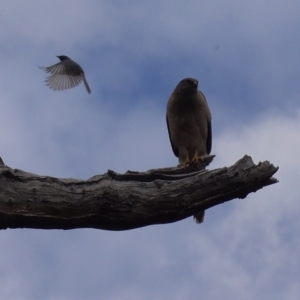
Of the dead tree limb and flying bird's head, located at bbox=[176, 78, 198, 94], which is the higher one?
flying bird's head, located at bbox=[176, 78, 198, 94]

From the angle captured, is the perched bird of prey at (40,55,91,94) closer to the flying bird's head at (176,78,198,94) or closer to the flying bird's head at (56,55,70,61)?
the flying bird's head at (56,55,70,61)

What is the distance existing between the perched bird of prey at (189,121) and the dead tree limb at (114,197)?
4172 millimetres

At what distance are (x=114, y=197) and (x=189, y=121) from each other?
4.47m

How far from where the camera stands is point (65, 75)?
9.92 meters

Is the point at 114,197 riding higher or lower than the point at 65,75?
lower

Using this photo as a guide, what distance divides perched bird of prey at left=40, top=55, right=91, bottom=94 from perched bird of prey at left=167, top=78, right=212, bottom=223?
139cm

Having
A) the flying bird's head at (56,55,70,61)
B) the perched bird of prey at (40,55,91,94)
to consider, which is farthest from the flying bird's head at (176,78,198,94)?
the flying bird's head at (56,55,70,61)

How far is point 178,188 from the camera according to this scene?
18.2ft

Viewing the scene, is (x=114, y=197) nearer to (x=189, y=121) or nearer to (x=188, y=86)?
(x=189, y=121)

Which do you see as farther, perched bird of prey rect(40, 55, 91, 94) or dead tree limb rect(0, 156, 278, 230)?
perched bird of prey rect(40, 55, 91, 94)

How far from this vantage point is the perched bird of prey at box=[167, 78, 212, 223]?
9.78m

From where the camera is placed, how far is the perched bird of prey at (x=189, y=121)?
9781 mm

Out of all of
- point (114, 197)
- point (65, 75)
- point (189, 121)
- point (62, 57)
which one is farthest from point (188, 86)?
point (114, 197)

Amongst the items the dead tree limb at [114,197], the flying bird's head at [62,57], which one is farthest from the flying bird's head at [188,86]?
the dead tree limb at [114,197]
